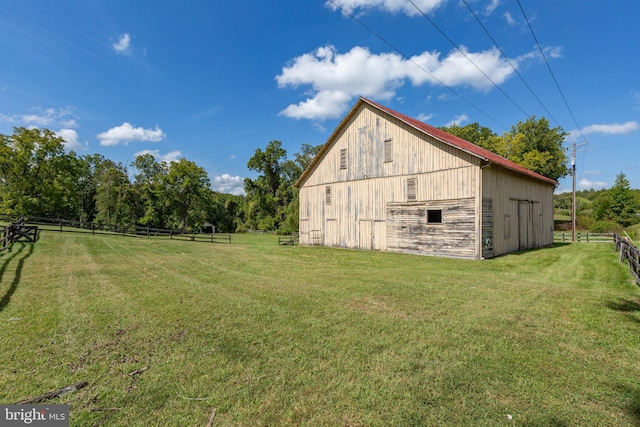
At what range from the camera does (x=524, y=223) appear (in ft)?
59.9

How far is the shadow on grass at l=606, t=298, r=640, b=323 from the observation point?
5.52m

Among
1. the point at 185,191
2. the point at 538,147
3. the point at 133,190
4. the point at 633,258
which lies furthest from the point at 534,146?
the point at 133,190

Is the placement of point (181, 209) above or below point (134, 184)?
below

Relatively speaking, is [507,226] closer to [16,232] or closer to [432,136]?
[432,136]

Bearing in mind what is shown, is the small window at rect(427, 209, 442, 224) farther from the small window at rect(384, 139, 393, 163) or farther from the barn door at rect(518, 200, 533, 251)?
the barn door at rect(518, 200, 533, 251)

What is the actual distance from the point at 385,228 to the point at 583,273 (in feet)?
30.1

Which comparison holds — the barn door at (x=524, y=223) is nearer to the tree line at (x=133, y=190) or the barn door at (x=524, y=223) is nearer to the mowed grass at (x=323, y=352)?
the mowed grass at (x=323, y=352)

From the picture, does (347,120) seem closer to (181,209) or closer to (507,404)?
(507,404)

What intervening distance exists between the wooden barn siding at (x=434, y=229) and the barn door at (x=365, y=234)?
1360 millimetres

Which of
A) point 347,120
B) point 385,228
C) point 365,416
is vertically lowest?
point 365,416

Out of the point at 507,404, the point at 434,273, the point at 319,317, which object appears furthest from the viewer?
the point at 434,273

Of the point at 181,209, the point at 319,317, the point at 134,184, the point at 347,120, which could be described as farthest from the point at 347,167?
the point at 134,184

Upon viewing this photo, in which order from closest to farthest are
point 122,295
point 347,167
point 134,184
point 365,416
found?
point 365,416 → point 122,295 → point 347,167 → point 134,184

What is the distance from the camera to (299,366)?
3.58 metres
